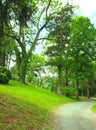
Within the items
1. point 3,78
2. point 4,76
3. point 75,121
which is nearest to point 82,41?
point 4,76

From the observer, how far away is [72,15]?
55.4 meters

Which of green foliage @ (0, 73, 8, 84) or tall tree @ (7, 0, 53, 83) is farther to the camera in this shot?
green foliage @ (0, 73, 8, 84)

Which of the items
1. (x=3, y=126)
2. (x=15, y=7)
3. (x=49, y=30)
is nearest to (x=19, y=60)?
(x=49, y=30)

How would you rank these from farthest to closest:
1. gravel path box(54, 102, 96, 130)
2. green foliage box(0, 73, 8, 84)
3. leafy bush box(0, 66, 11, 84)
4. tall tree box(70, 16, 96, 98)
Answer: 1. tall tree box(70, 16, 96, 98)
2. leafy bush box(0, 66, 11, 84)
3. green foliage box(0, 73, 8, 84)
4. gravel path box(54, 102, 96, 130)

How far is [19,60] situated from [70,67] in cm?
1020

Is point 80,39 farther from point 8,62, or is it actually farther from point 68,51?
point 8,62

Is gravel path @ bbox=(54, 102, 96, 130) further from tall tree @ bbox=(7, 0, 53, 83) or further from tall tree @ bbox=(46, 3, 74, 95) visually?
tall tree @ bbox=(46, 3, 74, 95)

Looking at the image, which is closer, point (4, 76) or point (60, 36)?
point (4, 76)

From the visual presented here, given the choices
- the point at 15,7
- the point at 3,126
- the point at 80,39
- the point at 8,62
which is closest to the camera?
the point at 3,126

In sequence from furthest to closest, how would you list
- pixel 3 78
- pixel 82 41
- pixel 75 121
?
pixel 82 41 → pixel 3 78 → pixel 75 121

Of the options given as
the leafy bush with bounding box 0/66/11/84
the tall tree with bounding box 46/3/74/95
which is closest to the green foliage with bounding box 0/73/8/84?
the leafy bush with bounding box 0/66/11/84

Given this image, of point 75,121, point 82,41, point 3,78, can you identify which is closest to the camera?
point 75,121

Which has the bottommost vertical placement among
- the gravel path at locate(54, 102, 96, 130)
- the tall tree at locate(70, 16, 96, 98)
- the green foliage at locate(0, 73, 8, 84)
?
the gravel path at locate(54, 102, 96, 130)

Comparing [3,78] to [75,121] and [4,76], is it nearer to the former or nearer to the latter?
[4,76]
